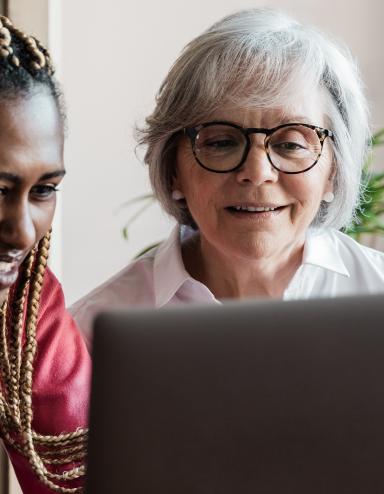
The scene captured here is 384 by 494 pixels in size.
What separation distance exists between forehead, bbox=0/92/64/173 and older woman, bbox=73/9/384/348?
0.55 metres

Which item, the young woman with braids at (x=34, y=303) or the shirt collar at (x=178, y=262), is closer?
the young woman with braids at (x=34, y=303)

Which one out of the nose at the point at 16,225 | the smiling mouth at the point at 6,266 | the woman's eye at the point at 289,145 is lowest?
the smiling mouth at the point at 6,266

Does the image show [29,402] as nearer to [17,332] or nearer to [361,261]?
[17,332]

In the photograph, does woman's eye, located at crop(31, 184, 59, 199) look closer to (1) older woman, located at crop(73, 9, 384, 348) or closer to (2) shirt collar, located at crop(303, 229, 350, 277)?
(1) older woman, located at crop(73, 9, 384, 348)

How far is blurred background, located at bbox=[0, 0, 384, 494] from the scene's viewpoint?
2.49m

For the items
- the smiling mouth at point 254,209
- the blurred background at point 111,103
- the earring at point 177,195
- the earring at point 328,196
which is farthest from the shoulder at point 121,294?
the blurred background at point 111,103

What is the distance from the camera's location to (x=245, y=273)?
5.00 ft

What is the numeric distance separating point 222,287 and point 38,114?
28.8 inches

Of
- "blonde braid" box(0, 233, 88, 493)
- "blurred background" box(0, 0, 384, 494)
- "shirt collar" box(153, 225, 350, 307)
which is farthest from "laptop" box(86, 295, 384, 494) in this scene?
"blurred background" box(0, 0, 384, 494)

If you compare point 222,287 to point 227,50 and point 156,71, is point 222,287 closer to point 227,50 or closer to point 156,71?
point 227,50

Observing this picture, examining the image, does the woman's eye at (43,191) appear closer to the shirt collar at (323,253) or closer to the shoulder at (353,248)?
the shirt collar at (323,253)

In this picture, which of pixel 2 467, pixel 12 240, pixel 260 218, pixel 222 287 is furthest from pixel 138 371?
pixel 2 467

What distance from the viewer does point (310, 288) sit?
158 centimetres

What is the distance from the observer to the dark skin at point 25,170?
0.85 metres
